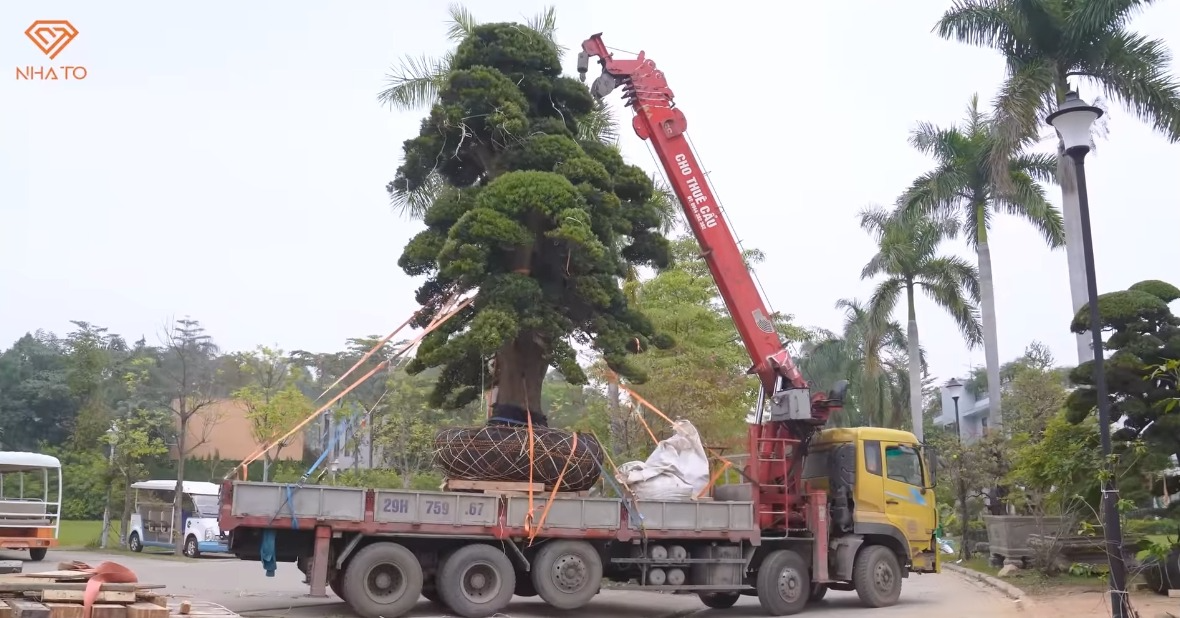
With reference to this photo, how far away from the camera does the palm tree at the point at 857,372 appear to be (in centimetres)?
4906

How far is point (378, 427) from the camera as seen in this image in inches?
1373

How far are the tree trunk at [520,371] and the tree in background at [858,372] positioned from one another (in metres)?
31.4

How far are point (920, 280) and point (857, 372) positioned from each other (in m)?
14.0

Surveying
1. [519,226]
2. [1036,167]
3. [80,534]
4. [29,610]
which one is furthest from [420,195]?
[80,534]

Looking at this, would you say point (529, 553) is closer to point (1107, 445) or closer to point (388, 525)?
point (388, 525)

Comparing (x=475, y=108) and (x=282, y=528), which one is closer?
(x=282, y=528)

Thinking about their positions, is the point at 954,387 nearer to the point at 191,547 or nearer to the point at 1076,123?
the point at 1076,123

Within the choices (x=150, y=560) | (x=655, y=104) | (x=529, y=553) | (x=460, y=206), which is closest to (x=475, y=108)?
(x=460, y=206)

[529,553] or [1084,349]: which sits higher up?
[1084,349]

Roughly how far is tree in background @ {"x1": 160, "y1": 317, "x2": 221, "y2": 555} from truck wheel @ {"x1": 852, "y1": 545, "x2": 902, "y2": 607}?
21273 mm

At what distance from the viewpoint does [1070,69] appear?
2466 cm

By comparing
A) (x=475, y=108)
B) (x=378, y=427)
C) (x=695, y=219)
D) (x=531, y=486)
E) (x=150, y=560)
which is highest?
(x=475, y=108)

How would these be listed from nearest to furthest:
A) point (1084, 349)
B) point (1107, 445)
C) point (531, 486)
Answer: point (1107, 445), point (531, 486), point (1084, 349)

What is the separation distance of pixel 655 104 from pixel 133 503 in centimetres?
2674
